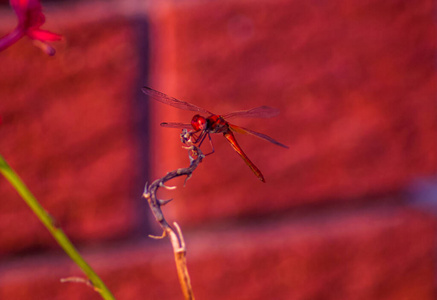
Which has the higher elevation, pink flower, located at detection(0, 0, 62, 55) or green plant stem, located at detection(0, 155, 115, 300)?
pink flower, located at detection(0, 0, 62, 55)

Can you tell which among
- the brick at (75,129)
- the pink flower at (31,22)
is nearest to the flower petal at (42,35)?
the pink flower at (31,22)

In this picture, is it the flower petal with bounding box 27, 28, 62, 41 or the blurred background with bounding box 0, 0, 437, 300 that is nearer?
the flower petal with bounding box 27, 28, 62, 41

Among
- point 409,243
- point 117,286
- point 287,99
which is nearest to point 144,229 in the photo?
point 117,286

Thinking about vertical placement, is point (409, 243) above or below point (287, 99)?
below

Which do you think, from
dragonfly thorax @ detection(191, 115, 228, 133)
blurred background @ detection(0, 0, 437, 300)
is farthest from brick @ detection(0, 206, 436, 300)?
dragonfly thorax @ detection(191, 115, 228, 133)

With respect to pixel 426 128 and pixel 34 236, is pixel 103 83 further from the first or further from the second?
pixel 426 128

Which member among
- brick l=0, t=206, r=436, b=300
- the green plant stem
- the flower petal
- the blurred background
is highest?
the blurred background

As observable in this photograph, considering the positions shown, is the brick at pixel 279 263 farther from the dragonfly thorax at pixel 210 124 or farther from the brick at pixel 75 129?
the dragonfly thorax at pixel 210 124

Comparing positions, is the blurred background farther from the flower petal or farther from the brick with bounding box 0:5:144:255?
the flower petal
